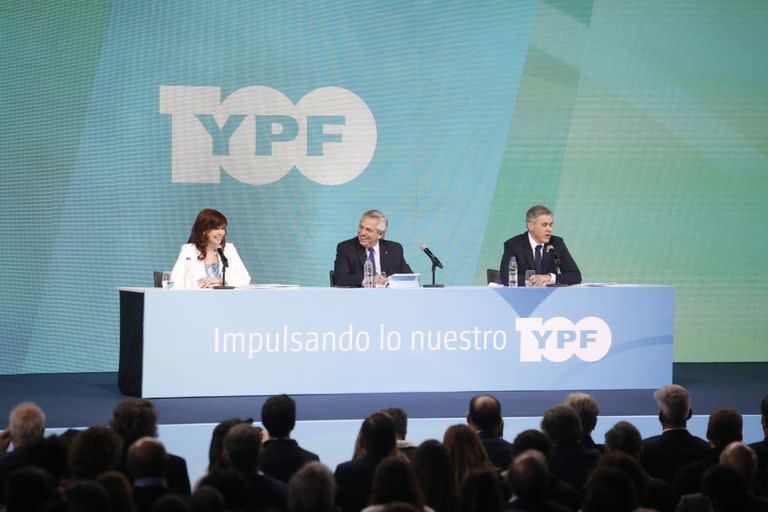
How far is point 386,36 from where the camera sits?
987cm

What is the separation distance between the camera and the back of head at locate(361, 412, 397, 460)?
3885mm

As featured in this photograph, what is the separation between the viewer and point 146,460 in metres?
3.47

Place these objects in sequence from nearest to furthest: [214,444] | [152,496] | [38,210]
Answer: [152,496]
[214,444]
[38,210]

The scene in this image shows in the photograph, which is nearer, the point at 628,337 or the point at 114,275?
the point at 628,337

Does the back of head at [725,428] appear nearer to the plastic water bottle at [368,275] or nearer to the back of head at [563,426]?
the back of head at [563,426]

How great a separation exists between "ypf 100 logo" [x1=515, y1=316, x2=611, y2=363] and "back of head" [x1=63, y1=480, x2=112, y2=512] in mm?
5037

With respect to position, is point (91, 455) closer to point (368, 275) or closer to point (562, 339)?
point (368, 275)

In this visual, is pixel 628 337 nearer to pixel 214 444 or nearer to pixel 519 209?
pixel 519 209

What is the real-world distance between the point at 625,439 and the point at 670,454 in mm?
441

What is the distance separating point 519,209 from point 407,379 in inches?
119

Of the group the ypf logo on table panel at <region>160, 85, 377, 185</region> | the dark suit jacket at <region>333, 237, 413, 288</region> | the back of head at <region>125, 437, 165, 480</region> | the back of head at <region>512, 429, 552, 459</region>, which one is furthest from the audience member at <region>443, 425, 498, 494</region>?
the ypf logo on table panel at <region>160, 85, 377, 185</region>

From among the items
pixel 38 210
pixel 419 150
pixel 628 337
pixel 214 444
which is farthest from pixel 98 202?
pixel 214 444

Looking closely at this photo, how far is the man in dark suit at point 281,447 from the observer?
4145mm

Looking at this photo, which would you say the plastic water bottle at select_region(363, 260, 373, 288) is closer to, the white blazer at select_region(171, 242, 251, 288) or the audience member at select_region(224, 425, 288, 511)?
the white blazer at select_region(171, 242, 251, 288)
